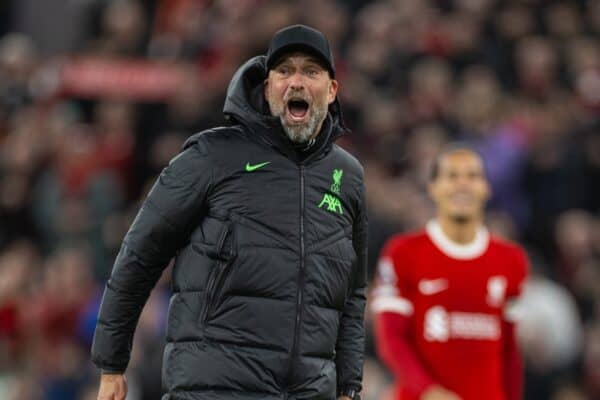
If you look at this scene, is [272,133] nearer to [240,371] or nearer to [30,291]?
[240,371]

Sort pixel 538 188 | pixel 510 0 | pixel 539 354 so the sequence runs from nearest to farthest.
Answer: pixel 539 354, pixel 538 188, pixel 510 0

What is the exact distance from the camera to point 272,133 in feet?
18.3

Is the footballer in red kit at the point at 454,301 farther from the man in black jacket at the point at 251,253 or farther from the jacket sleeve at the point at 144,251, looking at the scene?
the jacket sleeve at the point at 144,251

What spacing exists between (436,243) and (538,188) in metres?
4.63

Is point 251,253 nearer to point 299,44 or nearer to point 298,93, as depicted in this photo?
point 298,93

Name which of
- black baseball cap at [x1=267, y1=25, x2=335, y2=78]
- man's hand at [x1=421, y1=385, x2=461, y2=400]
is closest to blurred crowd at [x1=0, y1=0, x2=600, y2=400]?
→ man's hand at [x1=421, y1=385, x2=461, y2=400]

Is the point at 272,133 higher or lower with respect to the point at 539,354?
higher

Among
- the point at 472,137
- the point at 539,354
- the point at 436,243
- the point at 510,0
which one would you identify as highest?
the point at 510,0

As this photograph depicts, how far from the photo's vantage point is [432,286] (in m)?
8.12

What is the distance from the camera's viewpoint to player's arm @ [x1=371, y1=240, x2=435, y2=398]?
7.78m

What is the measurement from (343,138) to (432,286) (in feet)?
16.8

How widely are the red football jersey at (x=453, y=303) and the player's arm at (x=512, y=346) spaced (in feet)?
0.04

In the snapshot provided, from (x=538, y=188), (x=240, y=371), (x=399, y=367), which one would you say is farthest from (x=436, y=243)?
(x=538, y=188)

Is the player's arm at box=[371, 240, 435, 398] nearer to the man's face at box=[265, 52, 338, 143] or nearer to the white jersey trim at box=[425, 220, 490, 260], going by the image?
the white jersey trim at box=[425, 220, 490, 260]
